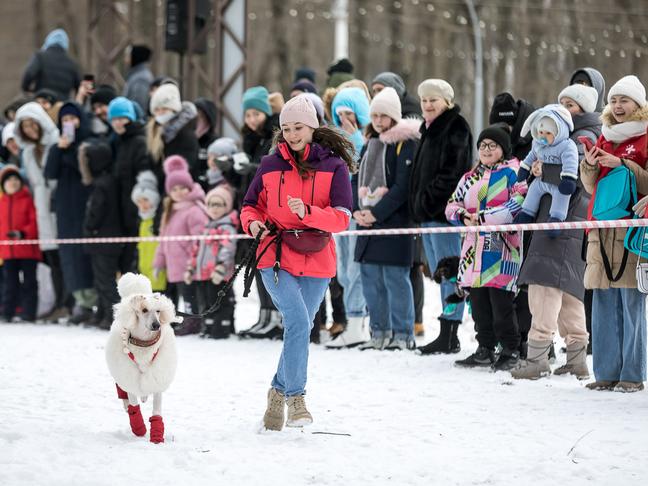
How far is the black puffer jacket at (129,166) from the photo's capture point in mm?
11653

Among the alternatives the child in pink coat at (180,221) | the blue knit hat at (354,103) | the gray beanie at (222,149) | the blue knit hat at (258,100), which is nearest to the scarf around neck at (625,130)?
the blue knit hat at (354,103)

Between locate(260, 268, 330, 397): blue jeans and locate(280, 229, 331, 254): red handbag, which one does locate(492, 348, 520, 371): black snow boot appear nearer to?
locate(260, 268, 330, 397): blue jeans

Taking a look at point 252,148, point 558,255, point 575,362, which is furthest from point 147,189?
point 575,362

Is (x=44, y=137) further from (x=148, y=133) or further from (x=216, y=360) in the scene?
(x=216, y=360)

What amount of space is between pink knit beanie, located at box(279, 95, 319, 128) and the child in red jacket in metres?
6.97

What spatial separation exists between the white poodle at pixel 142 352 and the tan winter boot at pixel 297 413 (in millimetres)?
702

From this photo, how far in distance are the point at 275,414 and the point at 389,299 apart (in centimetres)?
335

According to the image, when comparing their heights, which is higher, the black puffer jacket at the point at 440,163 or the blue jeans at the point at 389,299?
the black puffer jacket at the point at 440,163

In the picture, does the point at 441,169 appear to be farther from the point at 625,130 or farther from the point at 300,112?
the point at 300,112

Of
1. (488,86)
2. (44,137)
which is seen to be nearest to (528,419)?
(44,137)

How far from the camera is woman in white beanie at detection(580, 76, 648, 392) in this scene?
694 cm

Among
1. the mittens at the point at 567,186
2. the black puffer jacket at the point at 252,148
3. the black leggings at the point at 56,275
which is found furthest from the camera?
the black leggings at the point at 56,275

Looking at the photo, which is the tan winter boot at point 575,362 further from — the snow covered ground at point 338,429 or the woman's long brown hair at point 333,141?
the woman's long brown hair at point 333,141

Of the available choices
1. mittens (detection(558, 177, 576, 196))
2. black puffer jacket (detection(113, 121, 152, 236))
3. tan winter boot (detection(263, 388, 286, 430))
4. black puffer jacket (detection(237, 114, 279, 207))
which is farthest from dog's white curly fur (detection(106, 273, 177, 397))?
black puffer jacket (detection(113, 121, 152, 236))
